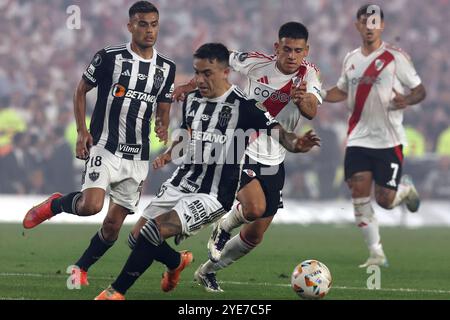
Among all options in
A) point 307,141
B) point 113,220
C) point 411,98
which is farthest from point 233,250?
point 411,98

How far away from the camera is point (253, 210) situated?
9312 mm

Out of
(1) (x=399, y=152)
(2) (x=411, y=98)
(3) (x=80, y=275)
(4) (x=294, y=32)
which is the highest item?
(4) (x=294, y=32)

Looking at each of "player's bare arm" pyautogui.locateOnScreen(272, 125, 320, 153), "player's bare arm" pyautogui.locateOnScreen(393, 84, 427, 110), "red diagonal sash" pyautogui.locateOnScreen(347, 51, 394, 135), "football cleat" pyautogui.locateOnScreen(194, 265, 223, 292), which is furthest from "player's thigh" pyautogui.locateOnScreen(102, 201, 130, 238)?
"player's bare arm" pyautogui.locateOnScreen(393, 84, 427, 110)

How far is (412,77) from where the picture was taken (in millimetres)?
12703

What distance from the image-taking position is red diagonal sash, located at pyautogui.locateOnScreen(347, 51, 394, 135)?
12766mm

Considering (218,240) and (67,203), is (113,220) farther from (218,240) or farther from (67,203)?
(218,240)

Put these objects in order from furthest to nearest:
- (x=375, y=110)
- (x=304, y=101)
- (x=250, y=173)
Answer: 1. (x=375, y=110)
2. (x=250, y=173)
3. (x=304, y=101)

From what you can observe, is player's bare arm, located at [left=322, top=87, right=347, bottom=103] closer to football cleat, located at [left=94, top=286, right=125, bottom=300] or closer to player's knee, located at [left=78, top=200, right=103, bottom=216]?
player's knee, located at [left=78, top=200, right=103, bottom=216]

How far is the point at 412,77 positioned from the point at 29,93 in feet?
39.3

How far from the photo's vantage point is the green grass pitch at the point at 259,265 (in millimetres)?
8977

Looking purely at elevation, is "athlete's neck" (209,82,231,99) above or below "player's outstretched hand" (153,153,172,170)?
above

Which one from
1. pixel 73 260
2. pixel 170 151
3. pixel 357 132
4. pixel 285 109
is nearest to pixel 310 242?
pixel 357 132

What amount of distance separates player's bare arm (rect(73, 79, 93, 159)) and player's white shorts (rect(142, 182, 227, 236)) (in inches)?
45.0

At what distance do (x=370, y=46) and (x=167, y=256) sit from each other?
539 cm
